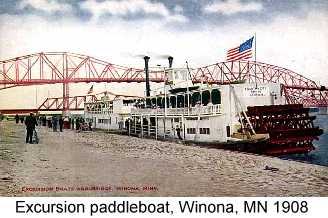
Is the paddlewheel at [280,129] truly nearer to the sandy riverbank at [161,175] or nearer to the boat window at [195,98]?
the boat window at [195,98]

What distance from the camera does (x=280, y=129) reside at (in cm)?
868

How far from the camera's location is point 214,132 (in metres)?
8.71

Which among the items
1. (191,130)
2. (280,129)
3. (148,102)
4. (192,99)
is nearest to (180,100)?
(192,99)

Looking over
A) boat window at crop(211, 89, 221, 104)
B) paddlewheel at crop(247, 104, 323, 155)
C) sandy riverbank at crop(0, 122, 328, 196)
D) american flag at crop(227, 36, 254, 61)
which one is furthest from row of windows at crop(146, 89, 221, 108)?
sandy riverbank at crop(0, 122, 328, 196)

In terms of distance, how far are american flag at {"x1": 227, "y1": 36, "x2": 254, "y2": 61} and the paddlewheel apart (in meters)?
1.86

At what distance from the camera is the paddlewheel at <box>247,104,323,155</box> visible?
8.16 meters

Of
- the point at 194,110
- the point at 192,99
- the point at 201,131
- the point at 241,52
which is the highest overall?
the point at 241,52

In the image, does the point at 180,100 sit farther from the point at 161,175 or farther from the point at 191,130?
the point at 161,175

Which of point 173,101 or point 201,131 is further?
point 173,101

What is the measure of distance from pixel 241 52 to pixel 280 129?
297 centimetres

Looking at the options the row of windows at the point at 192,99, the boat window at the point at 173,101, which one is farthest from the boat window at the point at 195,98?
the boat window at the point at 173,101

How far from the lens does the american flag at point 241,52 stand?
622 centimetres

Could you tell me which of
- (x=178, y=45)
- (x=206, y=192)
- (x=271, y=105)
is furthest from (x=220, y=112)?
(x=206, y=192)

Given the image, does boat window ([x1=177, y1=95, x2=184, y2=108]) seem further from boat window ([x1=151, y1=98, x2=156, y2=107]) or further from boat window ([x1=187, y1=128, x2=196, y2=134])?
boat window ([x1=151, y1=98, x2=156, y2=107])
